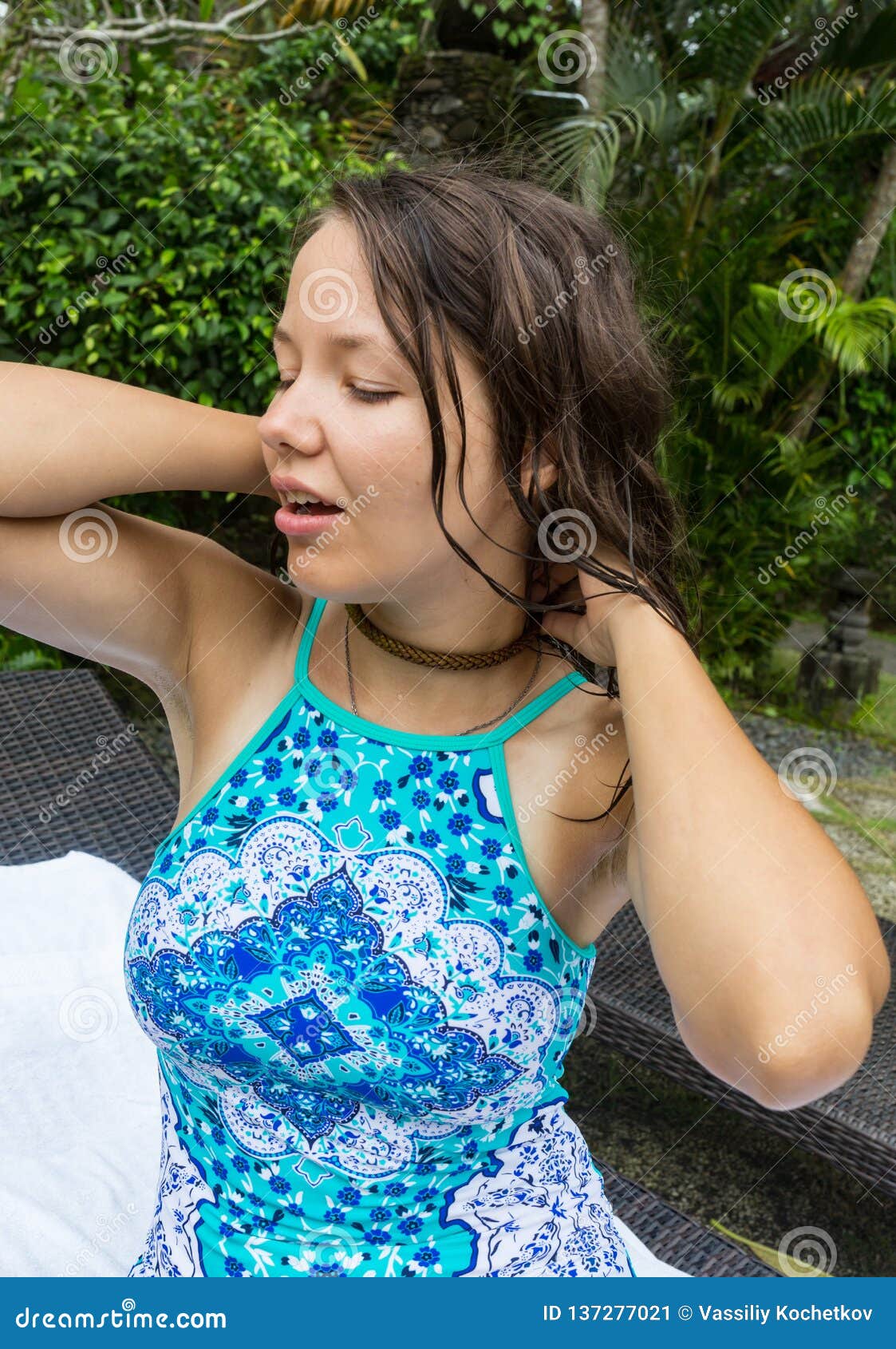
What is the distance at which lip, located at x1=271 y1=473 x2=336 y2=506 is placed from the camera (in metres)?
1.25

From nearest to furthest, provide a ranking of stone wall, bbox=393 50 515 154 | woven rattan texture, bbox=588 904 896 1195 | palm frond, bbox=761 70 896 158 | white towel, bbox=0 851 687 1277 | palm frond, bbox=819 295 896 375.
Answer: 1. white towel, bbox=0 851 687 1277
2. woven rattan texture, bbox=588 904 896 1195
3. palm frond, bbox=819 295 896 375
4. palm frond, bbox=761 70 896 158
5. stone wall, bbox=393 50 515 154

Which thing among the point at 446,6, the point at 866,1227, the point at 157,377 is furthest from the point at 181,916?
the point at 446,6

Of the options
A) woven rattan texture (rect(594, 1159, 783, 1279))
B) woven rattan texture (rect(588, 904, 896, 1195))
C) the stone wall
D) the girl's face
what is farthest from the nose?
the stone wall

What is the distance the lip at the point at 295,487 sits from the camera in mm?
1249

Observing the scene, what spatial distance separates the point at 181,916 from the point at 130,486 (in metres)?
0.50

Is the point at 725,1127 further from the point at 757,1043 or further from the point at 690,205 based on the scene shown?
the point at 690,205

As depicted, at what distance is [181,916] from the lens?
138 centimetres

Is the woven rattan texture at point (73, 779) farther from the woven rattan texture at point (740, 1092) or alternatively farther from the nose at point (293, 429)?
the nose at point (293, 429)

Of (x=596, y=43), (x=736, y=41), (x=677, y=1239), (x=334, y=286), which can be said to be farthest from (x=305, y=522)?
(x=736, y=41)

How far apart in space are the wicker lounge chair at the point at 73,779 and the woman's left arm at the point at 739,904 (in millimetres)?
→ 2207

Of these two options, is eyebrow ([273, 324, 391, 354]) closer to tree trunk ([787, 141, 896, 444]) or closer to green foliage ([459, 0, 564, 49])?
tree trunk ([787, 141, 896, 444])

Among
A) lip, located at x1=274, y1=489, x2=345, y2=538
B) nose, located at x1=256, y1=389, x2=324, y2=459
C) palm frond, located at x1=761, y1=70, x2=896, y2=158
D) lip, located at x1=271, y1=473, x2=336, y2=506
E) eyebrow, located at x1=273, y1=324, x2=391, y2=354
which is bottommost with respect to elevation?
lip, located at x1=274, y1=489, x2=345, y2=538

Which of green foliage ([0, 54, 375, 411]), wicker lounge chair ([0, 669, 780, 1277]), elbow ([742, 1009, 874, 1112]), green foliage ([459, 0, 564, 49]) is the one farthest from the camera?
green foliage ([459, 0, 564, 49])
